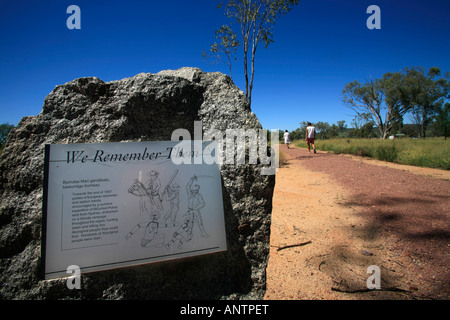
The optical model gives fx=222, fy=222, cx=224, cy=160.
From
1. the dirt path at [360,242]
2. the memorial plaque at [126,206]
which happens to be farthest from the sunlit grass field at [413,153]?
the memorial plaque at [126,206]

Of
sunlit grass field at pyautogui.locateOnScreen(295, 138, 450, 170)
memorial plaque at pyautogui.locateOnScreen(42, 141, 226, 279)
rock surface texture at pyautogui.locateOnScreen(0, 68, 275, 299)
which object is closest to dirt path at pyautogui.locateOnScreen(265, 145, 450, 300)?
rock surface texture at pyautogui.locateOnScreen(0, 68, 275, 299)

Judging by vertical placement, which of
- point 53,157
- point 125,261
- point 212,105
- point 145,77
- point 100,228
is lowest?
point 125,261

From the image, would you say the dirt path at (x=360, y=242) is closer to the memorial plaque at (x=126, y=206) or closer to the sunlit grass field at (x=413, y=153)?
the memorial plaque at (x=126, y=206)

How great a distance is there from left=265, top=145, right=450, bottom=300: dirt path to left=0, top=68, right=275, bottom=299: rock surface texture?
63 centimetres

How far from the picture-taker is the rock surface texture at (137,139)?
4.73ft

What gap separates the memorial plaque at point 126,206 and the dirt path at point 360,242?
102 cm

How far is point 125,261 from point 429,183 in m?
6.17

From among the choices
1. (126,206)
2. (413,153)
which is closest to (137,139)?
(126,206)

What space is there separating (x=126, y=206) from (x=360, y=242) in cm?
262

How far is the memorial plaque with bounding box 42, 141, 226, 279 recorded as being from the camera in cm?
139

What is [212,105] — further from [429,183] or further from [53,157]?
[429,183]

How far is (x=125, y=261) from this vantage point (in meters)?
1.43

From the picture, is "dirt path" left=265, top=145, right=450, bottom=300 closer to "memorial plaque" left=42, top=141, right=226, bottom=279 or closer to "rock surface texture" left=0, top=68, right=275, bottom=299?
"rock surface texture" left=0, top=68, right=275, bottom=299
